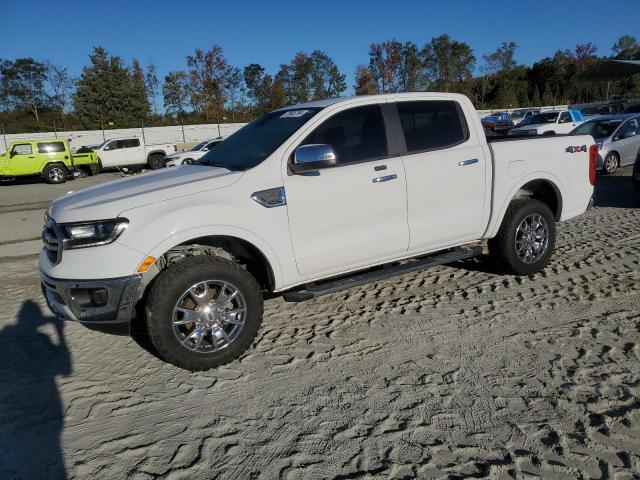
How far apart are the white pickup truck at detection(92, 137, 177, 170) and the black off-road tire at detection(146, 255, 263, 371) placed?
74.7 ft

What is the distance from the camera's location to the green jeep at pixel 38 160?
2052cm

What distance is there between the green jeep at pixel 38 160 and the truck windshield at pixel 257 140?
1955 centimetres

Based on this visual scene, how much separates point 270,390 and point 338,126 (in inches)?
86.4

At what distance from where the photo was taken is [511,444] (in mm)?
2594

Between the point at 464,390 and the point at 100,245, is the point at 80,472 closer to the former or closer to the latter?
the point at 100,245

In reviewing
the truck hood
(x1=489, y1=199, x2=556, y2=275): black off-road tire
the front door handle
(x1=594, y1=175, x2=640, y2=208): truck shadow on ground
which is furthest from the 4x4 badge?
(x1=594, y1=175, x2=640, y2=208): truck shadow on ground

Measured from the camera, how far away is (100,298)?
3.22 m

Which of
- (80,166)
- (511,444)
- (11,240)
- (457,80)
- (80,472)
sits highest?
(457,80)

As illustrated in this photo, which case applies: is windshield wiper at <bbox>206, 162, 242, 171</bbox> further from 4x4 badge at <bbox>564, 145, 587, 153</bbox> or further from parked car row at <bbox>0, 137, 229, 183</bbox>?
parked car row at <bbox>0, 137, 229, 183</bbox>

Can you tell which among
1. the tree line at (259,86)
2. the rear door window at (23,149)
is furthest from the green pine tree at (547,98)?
the rear door window at (23,149)

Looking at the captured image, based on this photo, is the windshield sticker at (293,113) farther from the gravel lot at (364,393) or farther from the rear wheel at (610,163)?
the rear wheel at (610,163)

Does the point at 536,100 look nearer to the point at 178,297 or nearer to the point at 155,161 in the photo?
the point at 155,161

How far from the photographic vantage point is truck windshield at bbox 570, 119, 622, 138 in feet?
42.9

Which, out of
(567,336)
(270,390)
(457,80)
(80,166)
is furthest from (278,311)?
(457,80)
